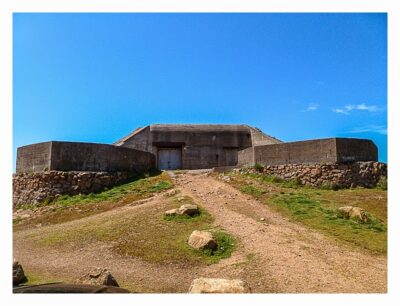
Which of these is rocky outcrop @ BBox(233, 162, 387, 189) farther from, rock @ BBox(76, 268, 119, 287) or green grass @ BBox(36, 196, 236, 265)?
rock @ BBox(76, 268, 119, 287)

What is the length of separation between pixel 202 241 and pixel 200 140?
16113 mm

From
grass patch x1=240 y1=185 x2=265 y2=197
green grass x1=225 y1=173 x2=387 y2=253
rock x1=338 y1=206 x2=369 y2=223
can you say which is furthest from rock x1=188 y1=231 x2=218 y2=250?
grass patch x1=240 y1=185 x2=265 y2=197

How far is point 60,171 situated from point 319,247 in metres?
10.5

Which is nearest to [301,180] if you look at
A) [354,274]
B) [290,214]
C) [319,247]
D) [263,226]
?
[290,214]

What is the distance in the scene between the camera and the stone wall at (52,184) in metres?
13.8

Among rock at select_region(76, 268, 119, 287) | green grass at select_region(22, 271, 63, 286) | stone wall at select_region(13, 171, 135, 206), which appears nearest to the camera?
rock at select_region(76, 268, 119, 287)

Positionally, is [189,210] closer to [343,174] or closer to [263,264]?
[263,264]

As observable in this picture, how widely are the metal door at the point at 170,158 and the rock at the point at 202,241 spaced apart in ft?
49.5

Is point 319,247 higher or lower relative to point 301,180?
lower

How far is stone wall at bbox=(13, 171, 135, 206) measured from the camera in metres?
13.8

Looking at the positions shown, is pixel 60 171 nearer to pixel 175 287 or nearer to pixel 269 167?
pixel 269 167

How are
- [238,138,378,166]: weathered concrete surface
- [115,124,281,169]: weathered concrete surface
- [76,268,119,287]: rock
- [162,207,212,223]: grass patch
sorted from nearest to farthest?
[76,268,119,287]: rock
[162,207,212,223]: grass patch
[238,138,378,166]: weathered concrete surface
[115,124,281,169]: weathered concrete surface

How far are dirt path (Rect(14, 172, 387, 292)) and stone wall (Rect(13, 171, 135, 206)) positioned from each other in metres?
4.13

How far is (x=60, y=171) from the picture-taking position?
14195 mm
